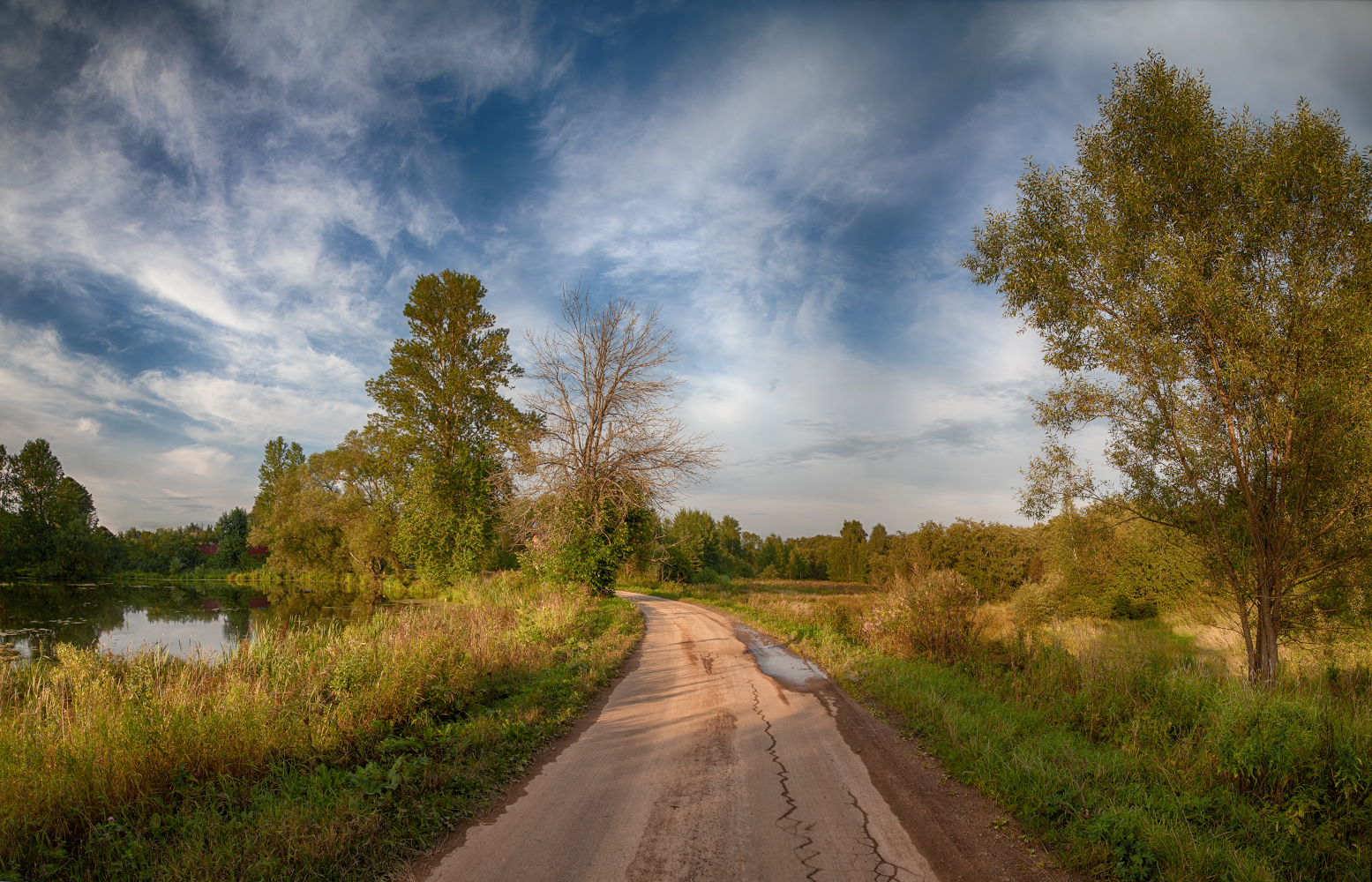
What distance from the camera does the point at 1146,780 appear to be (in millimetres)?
5035

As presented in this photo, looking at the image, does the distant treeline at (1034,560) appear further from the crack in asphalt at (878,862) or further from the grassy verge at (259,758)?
the grassy verge at (259,758)

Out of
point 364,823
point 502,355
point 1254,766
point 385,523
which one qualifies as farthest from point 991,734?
point 385,523

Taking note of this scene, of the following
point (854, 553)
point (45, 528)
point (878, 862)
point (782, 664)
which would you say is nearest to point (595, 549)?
point (782, 664)

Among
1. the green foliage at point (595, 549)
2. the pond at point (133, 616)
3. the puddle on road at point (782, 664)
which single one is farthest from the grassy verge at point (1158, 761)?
the green foliage at point (595, 549)

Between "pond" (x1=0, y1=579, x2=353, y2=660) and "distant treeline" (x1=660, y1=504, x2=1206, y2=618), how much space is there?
49.8ft

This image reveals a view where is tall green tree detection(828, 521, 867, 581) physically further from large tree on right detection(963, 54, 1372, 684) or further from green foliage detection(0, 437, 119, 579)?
green foliage detection(0, 437, 119, 579)

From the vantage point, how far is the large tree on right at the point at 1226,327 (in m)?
8.88

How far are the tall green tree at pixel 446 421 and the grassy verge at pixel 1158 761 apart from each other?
21.0 meters

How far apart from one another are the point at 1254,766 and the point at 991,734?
6.74ft

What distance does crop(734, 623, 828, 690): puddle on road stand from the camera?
922 cm

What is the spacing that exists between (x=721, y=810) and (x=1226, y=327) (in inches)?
450

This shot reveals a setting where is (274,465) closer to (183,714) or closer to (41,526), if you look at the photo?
(41,526)

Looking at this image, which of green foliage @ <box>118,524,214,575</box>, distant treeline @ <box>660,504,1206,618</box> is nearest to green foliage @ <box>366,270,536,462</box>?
distant treeline @ <box>660,504,1206,618</box>

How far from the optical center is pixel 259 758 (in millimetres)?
4617
